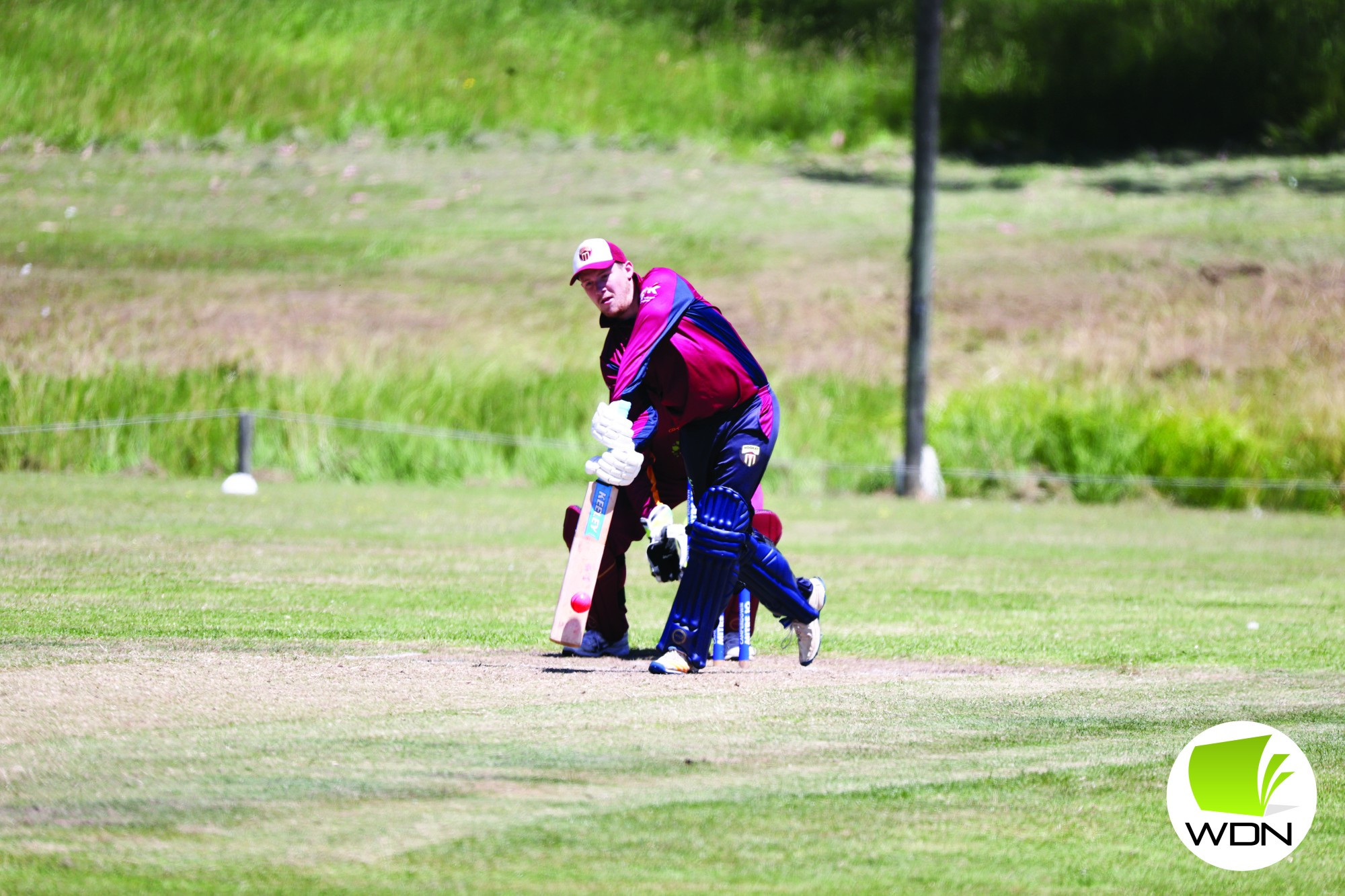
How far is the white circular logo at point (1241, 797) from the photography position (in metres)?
5.10

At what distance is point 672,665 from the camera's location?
7.70 m

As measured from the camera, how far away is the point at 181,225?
107ft

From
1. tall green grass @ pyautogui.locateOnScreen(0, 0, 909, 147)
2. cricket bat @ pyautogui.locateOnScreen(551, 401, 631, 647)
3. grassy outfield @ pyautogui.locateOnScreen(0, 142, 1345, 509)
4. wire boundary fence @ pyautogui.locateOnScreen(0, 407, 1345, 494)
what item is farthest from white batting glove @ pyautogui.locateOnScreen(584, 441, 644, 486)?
tall green grass @ pyautogui.locateOnScreen(0, 0, 909, 147)

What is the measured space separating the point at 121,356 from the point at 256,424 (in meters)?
2.35

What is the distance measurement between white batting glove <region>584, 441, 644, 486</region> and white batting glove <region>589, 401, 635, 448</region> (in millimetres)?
31

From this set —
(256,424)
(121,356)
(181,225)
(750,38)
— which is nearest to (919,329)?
(256,424)

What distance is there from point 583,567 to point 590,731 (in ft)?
5.56

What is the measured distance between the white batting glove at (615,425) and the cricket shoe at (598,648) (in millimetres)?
1341

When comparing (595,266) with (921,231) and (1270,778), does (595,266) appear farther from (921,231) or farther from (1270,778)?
(921,231)

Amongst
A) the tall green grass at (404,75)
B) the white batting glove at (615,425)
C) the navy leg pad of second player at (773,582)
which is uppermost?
the tall green grass at (404,75)

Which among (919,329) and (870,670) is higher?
(919,329)

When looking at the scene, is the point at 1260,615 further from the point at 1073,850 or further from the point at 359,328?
the point at 359,328

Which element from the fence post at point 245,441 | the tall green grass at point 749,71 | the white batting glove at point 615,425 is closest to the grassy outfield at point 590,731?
the white batting glove at point 615,425

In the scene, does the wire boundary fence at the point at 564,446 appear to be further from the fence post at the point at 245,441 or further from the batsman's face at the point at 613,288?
the batsman's face at the point at 613,288
